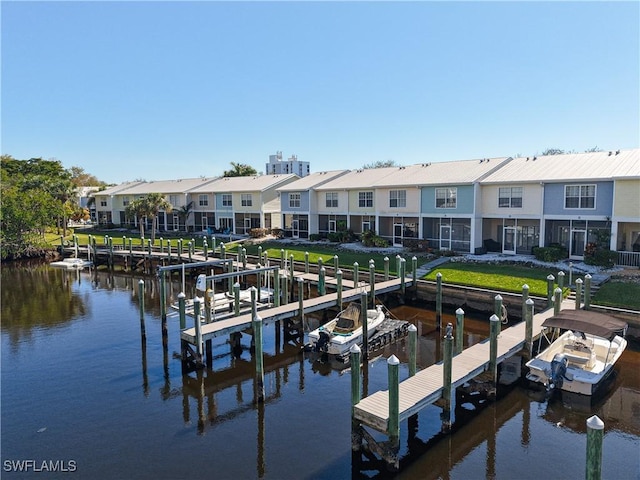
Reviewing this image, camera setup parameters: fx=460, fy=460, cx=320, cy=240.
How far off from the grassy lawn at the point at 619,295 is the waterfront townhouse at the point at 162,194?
1908 inches

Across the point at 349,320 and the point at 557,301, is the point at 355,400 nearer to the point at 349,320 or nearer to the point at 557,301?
the point at 349,320

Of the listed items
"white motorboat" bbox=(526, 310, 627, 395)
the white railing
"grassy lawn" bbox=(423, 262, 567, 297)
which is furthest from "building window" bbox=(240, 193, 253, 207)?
"white motorboat" bbox=(526, 310, 627, 395)

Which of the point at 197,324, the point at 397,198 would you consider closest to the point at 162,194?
the point at 397,198

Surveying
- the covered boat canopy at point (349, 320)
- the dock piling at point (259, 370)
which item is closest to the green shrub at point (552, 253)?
the covered boat canopy at point (349, 320)

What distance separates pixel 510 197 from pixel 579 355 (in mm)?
19475

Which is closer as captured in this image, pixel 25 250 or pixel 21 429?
pixel 21 429

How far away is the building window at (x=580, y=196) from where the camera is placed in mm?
30013

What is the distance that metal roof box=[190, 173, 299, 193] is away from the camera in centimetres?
5438

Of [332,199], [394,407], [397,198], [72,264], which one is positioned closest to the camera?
[394,407]

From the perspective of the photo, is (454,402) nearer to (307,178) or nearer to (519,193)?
(519,193)

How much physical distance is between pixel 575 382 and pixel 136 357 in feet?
55.5

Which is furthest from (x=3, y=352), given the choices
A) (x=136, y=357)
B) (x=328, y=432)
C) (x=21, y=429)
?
(x=328, y=432)

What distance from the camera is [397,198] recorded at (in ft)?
132

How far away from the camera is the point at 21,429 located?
549 inches
